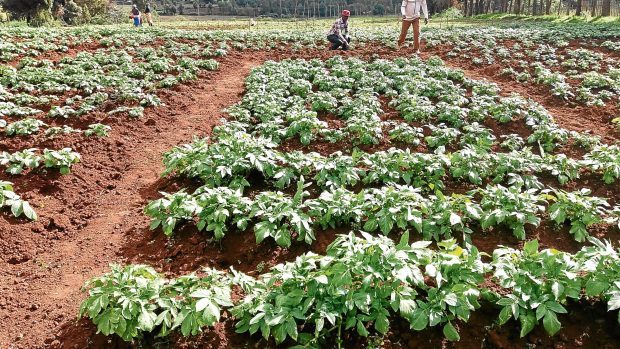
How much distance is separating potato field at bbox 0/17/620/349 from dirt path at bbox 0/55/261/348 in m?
0.03

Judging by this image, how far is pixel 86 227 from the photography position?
6070mm

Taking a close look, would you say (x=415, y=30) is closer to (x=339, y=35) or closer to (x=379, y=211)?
(x=339, y=35)

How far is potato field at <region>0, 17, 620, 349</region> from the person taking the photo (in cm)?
366

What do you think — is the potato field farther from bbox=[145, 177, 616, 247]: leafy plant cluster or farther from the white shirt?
the white shirt

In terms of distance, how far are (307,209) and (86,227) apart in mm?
3042

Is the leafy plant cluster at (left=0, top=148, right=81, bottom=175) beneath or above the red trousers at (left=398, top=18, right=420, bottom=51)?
beneath

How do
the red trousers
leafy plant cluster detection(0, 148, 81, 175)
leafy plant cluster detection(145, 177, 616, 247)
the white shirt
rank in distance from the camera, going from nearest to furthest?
leafy plant cluster detection(145, 177, 616, 247) → leafy plant cluster detection(0, 148, 81, 175) → the white shirt → the red trousers

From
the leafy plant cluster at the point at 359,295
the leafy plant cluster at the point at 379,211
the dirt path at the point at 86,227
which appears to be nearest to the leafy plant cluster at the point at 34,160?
the dirt path at the point at 86,227

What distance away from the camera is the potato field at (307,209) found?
12.0 ft

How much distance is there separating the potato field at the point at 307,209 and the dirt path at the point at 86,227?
0.10 feet

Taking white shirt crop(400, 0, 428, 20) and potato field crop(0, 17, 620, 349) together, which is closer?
potato field crop(0, 17, 620, 349)

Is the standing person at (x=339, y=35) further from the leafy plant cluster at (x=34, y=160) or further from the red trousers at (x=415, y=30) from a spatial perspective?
the leafy plant cluster at (x=34, y=160)

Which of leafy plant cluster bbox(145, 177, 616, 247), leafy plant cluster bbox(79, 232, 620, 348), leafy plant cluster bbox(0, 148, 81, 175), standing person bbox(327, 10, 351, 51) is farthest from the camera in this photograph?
standing person bbox(327, 10, 351, 51)

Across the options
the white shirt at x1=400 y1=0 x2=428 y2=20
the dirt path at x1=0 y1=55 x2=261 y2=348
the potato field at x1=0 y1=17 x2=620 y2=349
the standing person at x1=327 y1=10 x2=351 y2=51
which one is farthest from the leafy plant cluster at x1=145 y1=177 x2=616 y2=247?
the standing person at x1=327 y1=10 x2=351 y2=51
